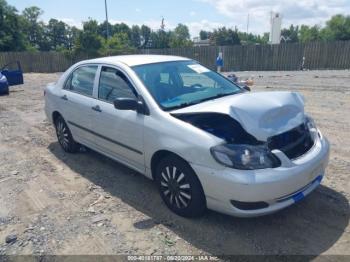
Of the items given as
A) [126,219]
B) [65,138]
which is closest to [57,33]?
[65,138]

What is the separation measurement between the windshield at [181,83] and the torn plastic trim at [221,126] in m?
0.37

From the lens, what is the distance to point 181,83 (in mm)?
4355

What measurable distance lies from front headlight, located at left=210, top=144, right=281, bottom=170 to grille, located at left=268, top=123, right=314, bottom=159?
0.53 ft

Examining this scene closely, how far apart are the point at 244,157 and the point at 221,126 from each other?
1.74 feet

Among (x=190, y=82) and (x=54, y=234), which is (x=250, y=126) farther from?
(x=54, y=234)

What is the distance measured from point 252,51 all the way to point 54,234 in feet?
81.6

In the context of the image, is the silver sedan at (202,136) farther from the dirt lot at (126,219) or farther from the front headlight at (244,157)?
the dirt lot at (126,219)

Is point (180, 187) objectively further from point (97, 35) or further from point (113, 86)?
point (97, 35)

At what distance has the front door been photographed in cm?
395

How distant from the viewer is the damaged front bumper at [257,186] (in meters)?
2.97

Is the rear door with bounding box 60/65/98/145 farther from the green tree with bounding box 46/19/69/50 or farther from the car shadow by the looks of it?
the green tree with bounding box 46/19/69/50

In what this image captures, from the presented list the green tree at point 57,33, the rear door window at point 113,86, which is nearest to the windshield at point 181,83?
the rear door window at point 113,86

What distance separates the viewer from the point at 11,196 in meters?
4.38

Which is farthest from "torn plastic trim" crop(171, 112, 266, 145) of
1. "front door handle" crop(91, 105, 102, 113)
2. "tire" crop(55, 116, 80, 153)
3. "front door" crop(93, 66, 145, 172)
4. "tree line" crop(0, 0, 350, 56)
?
"tree line" crop(0, 0, 350, 56)
